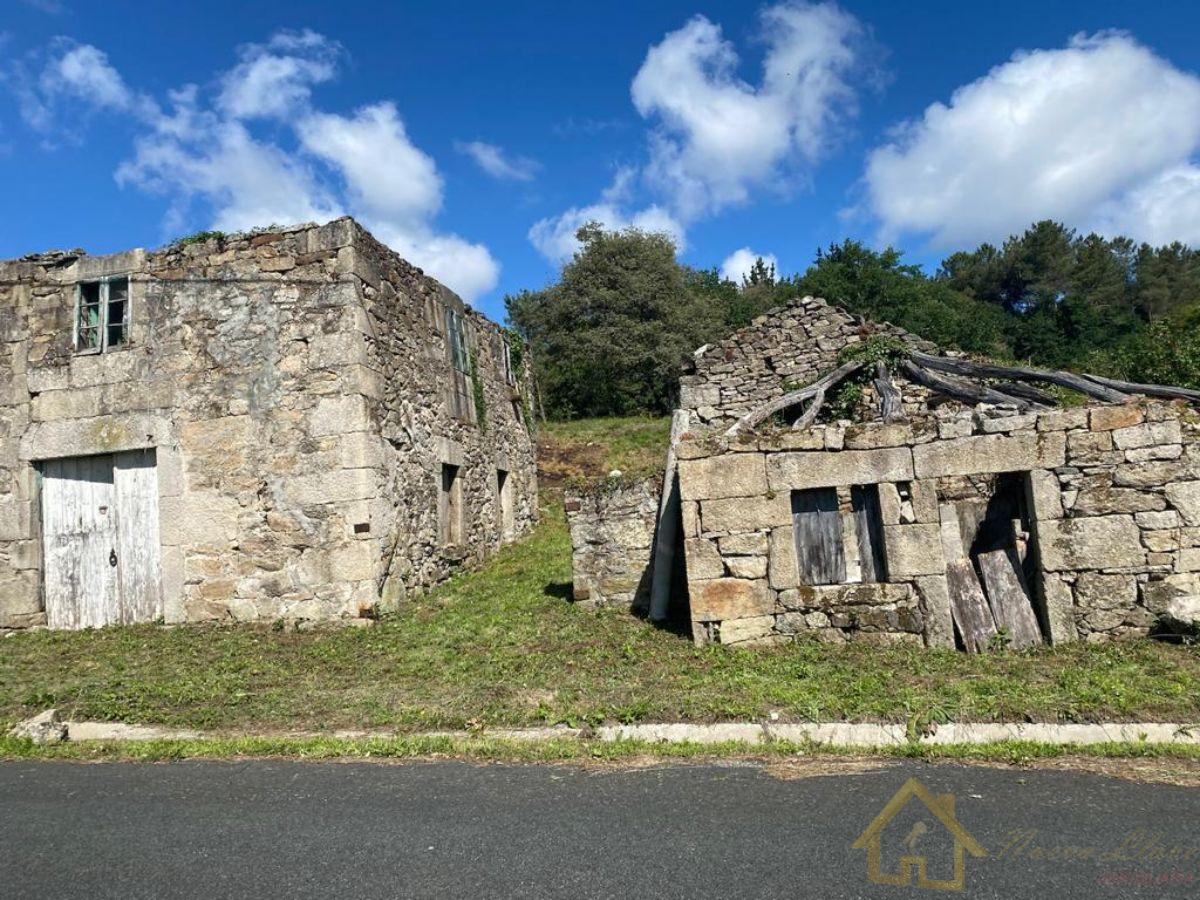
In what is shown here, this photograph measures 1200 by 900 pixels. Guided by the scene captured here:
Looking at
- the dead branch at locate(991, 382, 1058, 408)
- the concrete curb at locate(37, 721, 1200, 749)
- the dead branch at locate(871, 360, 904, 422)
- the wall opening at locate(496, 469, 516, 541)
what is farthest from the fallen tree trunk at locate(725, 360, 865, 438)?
the wall opening at locate(496, 469, 516, 541)

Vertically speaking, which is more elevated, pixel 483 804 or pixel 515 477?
pixel 515 477

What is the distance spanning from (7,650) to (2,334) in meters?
4.30

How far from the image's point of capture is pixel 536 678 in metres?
6.95

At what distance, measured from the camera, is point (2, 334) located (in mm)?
10734

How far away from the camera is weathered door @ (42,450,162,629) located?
10.1m

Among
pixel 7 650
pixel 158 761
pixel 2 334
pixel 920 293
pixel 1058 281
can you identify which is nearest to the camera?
pixel 158 761

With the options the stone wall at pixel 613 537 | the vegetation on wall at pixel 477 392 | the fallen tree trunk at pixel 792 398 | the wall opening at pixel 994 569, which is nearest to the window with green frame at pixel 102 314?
the vegetation on wall at pixel 477 392

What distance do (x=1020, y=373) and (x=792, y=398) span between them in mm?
3028

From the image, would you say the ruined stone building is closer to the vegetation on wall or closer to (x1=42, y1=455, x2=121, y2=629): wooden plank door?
the vegetation on wall

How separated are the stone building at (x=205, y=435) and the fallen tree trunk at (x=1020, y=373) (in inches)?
320

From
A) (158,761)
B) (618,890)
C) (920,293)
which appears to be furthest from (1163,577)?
(920,293)

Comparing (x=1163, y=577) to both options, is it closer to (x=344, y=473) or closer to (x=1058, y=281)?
(x=344, y=473)

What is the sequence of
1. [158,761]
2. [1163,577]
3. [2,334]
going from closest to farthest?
[158,761] → [1163,577] → [2,334]

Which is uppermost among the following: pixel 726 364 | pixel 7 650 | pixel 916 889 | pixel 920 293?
pixel 920 293
